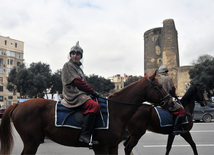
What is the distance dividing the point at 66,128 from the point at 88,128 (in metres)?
0.41

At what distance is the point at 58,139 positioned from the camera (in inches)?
149

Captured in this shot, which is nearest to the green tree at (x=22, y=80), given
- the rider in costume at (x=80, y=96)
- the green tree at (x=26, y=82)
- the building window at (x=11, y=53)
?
the green tree at (x=26, y=82)

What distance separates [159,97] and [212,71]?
1313 inches

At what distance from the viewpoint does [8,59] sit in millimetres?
62875

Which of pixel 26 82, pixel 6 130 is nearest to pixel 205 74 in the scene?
pixel 26 82

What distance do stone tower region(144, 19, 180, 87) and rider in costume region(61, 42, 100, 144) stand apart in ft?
149

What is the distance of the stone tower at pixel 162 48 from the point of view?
1933 inches

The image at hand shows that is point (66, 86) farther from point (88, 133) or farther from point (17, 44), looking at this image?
point (17, 44)

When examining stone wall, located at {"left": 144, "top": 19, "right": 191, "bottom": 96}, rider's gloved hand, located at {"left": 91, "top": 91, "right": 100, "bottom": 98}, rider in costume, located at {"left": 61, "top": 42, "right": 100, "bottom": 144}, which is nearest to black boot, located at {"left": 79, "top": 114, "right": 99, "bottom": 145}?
rider in costume, located at {"left": 61, "top": 42, "right": 100, "bottom": 144}

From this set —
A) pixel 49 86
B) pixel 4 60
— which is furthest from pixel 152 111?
pixel 4 60

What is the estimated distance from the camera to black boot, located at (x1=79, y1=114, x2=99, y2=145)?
357 cm

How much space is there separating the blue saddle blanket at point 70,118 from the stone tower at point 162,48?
4541cm

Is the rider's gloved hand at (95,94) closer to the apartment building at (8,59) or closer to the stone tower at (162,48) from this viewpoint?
the stone tower at (162,48)

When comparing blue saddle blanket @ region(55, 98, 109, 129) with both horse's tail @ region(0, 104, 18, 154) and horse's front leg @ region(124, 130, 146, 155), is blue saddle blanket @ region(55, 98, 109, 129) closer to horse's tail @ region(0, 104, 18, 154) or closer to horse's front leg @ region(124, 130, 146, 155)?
horse's tail @ region(0, 104, 18, 154)
